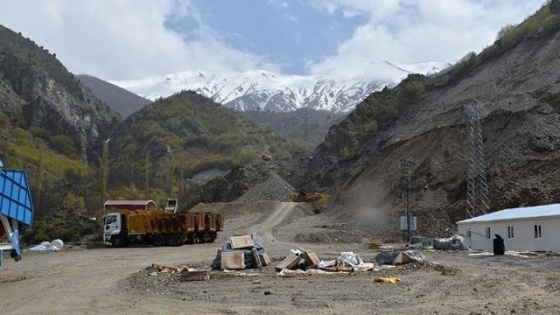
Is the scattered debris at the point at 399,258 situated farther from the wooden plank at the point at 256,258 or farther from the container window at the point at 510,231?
the container window at the point at 510,231

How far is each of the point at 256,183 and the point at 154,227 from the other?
4795 cm

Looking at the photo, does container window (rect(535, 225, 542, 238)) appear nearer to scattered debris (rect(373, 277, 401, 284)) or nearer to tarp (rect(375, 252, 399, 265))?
tarp (rect(375, 252, 399, 265))

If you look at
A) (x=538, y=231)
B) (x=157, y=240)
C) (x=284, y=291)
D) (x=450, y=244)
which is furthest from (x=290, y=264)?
(x=157, y=240)

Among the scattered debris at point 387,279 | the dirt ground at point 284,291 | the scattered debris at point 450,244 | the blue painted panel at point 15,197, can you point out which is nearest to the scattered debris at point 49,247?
the dirt ground at point 284,291

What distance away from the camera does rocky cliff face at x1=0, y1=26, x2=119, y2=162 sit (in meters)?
139

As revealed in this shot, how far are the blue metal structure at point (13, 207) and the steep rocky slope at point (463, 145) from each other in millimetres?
36348

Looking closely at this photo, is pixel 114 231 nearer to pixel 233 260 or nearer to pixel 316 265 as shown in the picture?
pixel 233 260

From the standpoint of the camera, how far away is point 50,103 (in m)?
144

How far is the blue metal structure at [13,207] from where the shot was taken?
1720cm

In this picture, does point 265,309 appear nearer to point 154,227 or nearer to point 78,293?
point 78,293

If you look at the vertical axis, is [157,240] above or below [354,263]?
above

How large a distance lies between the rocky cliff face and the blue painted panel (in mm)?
125829

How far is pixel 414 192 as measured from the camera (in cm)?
5619

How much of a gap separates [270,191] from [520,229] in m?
50.9
